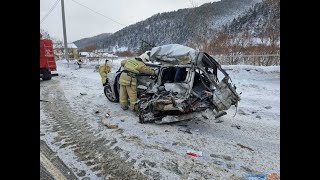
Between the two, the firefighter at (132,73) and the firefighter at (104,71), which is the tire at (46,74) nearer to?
A: the firefighter at (104,71)

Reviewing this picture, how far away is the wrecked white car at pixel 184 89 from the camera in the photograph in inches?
229

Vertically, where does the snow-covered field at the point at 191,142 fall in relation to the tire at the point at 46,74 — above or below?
below

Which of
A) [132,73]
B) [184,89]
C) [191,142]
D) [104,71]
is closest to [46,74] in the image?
[104,71]

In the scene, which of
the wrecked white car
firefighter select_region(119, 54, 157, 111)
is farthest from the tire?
the wrecked white car

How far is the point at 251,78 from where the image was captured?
39.7ft

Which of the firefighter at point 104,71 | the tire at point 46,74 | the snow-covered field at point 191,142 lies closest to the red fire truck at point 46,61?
the tire at point 46,74

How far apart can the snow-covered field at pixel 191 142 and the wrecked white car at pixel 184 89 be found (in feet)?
1.15

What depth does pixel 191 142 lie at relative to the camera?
202 inches

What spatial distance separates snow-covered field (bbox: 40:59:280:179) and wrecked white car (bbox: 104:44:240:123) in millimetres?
350
